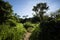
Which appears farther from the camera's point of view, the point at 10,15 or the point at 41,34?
the point at 10,15

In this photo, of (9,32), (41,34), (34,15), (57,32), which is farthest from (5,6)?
(34,15)

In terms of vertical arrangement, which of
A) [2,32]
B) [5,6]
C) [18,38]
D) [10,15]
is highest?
[5,6]

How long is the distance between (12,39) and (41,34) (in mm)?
3475

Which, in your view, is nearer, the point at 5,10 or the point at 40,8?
the point at 5,10

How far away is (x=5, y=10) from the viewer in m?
21.1

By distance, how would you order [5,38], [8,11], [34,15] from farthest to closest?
[34,15] → [8,11] → [5,38]

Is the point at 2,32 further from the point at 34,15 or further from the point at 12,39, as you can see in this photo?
the point at 34,15

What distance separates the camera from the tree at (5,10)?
20.7m

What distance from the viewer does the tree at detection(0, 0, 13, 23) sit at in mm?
20681

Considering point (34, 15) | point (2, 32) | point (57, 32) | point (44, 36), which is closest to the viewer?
point (57, 32)

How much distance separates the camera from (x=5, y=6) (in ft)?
71.4

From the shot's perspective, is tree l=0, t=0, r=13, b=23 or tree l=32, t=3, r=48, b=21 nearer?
tree l=0, t=0, r=13, b=23

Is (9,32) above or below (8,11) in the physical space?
below

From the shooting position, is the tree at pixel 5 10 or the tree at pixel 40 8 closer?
the tree at pixel 5 10
